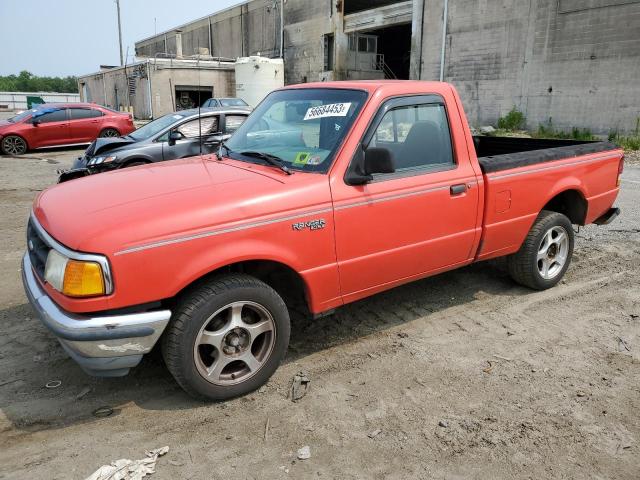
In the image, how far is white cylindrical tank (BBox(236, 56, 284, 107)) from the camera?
34.9m

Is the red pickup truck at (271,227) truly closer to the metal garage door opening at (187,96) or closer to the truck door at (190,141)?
the truck door at (190,141)

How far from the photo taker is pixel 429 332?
4.06 metres

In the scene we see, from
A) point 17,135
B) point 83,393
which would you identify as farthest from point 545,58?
point 83,393

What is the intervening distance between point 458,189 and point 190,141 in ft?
20.7

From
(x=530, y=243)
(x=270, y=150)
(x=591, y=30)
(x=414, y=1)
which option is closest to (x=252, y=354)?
(x=270, y=150)

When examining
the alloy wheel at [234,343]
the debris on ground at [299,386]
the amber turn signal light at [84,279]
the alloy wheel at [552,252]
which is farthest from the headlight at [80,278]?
the alloy wheel at [552,252]

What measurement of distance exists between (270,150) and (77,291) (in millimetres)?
1744

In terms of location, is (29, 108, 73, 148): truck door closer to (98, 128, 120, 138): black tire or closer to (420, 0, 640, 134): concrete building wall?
(98, 128, 120, 138): black tire

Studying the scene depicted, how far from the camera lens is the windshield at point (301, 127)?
352 centimetres

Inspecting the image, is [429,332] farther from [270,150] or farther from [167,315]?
[167,315]

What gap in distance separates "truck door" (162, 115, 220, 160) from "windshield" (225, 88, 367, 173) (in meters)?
4.39

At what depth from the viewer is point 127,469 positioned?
2.55 meters

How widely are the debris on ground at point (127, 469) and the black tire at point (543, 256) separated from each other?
3572 mm

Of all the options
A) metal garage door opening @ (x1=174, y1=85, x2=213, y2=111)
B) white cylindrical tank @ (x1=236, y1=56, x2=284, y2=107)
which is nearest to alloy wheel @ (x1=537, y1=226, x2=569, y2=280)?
white cylindrical tank @ (x1=236, y1=56, x2=284, y2=107)
